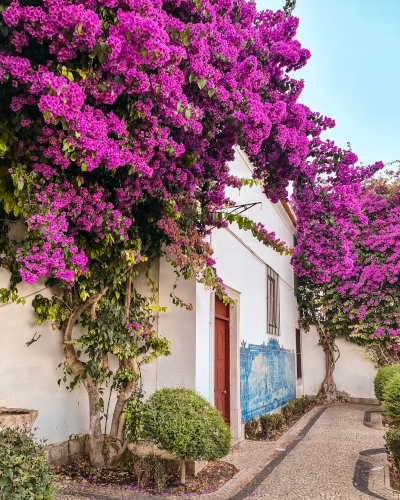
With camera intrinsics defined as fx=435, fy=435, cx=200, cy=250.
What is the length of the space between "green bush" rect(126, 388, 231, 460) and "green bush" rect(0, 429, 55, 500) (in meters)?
1.35

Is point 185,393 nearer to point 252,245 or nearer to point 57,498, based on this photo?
point 57,498

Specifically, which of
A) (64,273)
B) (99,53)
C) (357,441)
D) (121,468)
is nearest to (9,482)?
(64,273)

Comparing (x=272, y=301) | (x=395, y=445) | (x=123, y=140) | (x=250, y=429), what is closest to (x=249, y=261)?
(x=272, y=301)

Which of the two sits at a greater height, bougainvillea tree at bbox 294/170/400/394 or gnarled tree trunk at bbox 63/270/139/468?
bougainvillea tree at bbox 294/170/400/394

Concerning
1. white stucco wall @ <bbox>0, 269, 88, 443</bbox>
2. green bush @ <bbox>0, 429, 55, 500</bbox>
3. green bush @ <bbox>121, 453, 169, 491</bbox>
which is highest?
white stucco wall @ <bbox>0, 269, 88, 443</bbox>

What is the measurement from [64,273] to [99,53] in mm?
1767

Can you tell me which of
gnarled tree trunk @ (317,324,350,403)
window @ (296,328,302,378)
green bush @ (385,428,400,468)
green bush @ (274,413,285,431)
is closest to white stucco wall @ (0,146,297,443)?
green bush @ (274,413,285,431)

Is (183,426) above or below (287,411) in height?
above

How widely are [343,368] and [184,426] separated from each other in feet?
36.4

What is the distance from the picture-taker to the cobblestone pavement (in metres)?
4.38

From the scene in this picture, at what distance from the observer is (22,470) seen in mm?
2938

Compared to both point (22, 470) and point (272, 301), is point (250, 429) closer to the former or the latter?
point (272, 301)

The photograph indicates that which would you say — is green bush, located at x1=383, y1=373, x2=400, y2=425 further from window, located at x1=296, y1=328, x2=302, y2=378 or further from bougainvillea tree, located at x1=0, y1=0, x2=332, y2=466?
window, located at x1=296, y1=328, x2=302, y2=378

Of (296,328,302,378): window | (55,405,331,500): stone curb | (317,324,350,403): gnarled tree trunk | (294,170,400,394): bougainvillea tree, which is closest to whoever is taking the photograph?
(55,405,331,500): stone curb
